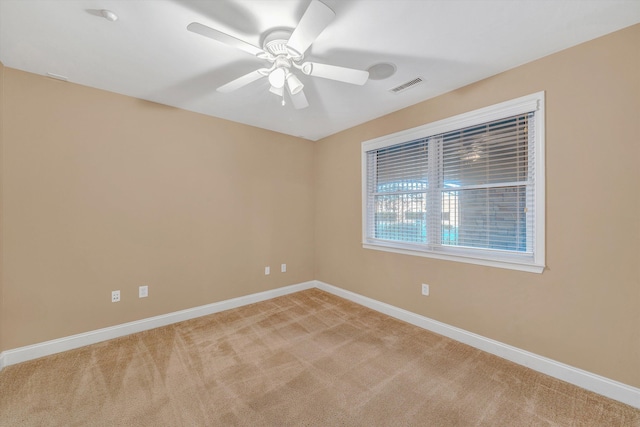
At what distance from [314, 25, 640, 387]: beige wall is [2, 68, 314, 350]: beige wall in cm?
266

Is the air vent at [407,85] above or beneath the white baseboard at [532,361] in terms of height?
above

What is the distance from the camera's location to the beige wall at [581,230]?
169 cm

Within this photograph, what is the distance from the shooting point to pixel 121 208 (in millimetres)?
2625

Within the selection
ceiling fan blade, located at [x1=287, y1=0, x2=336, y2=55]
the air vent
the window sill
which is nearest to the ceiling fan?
ceiling fan blade, located at [x1=287, y1=0, x2=336, y2=55]

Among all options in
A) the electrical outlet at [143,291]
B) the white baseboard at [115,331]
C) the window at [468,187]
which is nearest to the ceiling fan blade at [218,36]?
the window at [468,187]

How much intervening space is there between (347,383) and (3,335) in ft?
9.57

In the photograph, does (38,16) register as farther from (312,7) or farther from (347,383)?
(347,383)

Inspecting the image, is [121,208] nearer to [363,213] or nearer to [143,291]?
[143,291]

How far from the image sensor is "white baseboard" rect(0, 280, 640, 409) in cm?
176

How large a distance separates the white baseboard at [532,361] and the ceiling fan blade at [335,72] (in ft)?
8.33

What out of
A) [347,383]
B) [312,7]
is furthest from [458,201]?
[312,7]

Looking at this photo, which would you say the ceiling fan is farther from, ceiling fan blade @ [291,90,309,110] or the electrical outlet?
the electrical outlet

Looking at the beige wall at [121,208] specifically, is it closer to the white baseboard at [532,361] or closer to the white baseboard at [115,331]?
the white baseboard at [115,331]

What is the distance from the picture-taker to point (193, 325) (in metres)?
2.86
